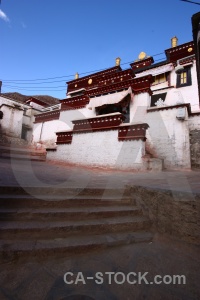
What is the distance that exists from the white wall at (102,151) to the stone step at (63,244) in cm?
544

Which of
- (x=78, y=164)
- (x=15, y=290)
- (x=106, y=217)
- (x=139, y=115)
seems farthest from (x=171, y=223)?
(x=139, y=115)

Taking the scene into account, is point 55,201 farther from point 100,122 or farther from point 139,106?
point 139,106

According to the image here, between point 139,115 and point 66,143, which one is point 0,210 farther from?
point 139,115

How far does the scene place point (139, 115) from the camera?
11.7 metres

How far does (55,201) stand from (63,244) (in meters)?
0.90

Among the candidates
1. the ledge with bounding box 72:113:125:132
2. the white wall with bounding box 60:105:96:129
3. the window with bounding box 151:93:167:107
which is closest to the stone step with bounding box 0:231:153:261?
the ledge with bounding box 72:113:125:132

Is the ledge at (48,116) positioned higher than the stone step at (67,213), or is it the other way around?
the ledge at (48,116)

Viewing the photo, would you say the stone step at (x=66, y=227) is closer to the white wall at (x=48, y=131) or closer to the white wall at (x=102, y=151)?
the white wall at (x=102, y=151)

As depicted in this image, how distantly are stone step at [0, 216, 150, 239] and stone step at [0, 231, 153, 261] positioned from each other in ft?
0.30

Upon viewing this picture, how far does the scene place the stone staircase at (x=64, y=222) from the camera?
213 cm

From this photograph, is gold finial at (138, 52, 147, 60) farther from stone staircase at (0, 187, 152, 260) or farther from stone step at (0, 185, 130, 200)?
stone staircase at (0, 187, 152, 260)

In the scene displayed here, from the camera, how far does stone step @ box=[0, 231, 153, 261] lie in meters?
1.96

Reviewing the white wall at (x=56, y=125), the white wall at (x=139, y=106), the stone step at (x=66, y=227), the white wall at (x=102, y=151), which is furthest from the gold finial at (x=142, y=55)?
the stone step at (x=66, y=227)

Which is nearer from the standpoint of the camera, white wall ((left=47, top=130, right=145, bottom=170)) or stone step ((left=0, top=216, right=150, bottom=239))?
stone step ((left=0, top=216, right=150, bottom=239))
